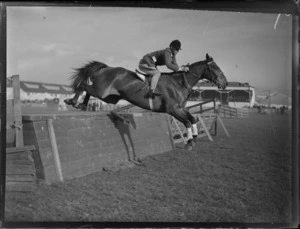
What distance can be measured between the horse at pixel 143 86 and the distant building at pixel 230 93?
7 centimetres

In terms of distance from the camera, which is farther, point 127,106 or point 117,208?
point 127,106

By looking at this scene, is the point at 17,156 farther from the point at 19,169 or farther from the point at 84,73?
the point at 84,73

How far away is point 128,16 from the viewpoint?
2.71 metres

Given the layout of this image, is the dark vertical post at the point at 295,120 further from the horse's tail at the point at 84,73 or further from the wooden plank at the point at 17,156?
the wooden plank at the point at 17,156

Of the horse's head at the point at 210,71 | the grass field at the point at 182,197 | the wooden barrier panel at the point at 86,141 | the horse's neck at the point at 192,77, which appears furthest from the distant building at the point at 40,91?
the horse's head at the point at 210,71

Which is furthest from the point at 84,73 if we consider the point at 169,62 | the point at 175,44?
the point at 175,44

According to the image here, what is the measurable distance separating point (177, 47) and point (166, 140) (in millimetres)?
2578

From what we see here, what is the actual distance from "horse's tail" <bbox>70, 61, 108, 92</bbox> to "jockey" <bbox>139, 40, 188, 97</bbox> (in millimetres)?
441

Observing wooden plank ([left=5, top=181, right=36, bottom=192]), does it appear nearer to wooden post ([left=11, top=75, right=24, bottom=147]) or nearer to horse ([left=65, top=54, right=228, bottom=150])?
wooden post ([left=11, top=75, right=24, bottom=147])

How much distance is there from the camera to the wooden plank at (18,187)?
2.68 meters

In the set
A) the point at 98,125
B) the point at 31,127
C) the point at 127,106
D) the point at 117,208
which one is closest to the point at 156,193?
the point at 117,208

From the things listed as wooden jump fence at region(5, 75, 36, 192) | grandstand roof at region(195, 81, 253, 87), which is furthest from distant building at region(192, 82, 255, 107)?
wooden jump fence at region(5, 75, 36, 192)

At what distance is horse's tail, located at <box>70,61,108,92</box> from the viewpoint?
106 inches

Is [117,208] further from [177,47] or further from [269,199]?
[177,47]
